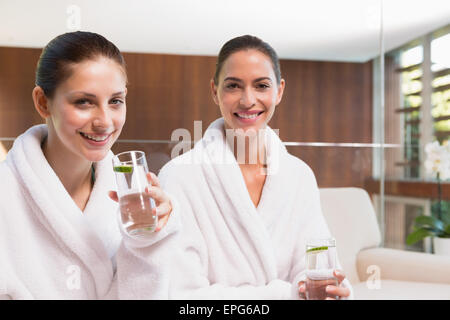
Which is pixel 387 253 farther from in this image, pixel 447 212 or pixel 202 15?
pixel 202 15

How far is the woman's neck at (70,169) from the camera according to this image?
67cm

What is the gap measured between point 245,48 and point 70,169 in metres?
0.36

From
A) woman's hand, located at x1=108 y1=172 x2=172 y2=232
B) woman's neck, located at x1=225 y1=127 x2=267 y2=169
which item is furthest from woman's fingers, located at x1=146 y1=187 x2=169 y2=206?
woman's neck, located at x1=225 y1=127 x2=267 y2=169

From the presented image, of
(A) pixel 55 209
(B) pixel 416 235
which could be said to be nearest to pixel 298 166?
(A) pixel 55 209

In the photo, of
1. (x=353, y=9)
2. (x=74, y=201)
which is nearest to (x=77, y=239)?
(x=74, y=201)

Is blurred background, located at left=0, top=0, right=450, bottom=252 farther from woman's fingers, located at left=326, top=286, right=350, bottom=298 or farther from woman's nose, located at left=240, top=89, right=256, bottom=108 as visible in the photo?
woman's fingers, located at left=326, top=286, right=350, bottom=298

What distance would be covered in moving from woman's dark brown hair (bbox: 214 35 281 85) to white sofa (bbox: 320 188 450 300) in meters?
0.42

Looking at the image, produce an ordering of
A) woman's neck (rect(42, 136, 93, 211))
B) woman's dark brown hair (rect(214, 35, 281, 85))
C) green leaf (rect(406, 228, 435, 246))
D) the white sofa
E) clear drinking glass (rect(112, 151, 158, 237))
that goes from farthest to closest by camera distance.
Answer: green leaf (rect(406, 228, 435, 246)), the white sofa, woman's dark brown hair (rect(214, 35, 281, 85)), woman's neck (rect(42, 136, 93, 211)), clear drinking glass (rect(112, 151, 158, 237))

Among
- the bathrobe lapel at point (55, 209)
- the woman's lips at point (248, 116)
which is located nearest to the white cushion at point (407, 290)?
the woman's lips at point (248, 116)

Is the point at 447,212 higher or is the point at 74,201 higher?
the point at 74,201

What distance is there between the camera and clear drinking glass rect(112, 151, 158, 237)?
0.57m

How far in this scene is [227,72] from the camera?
76cm
